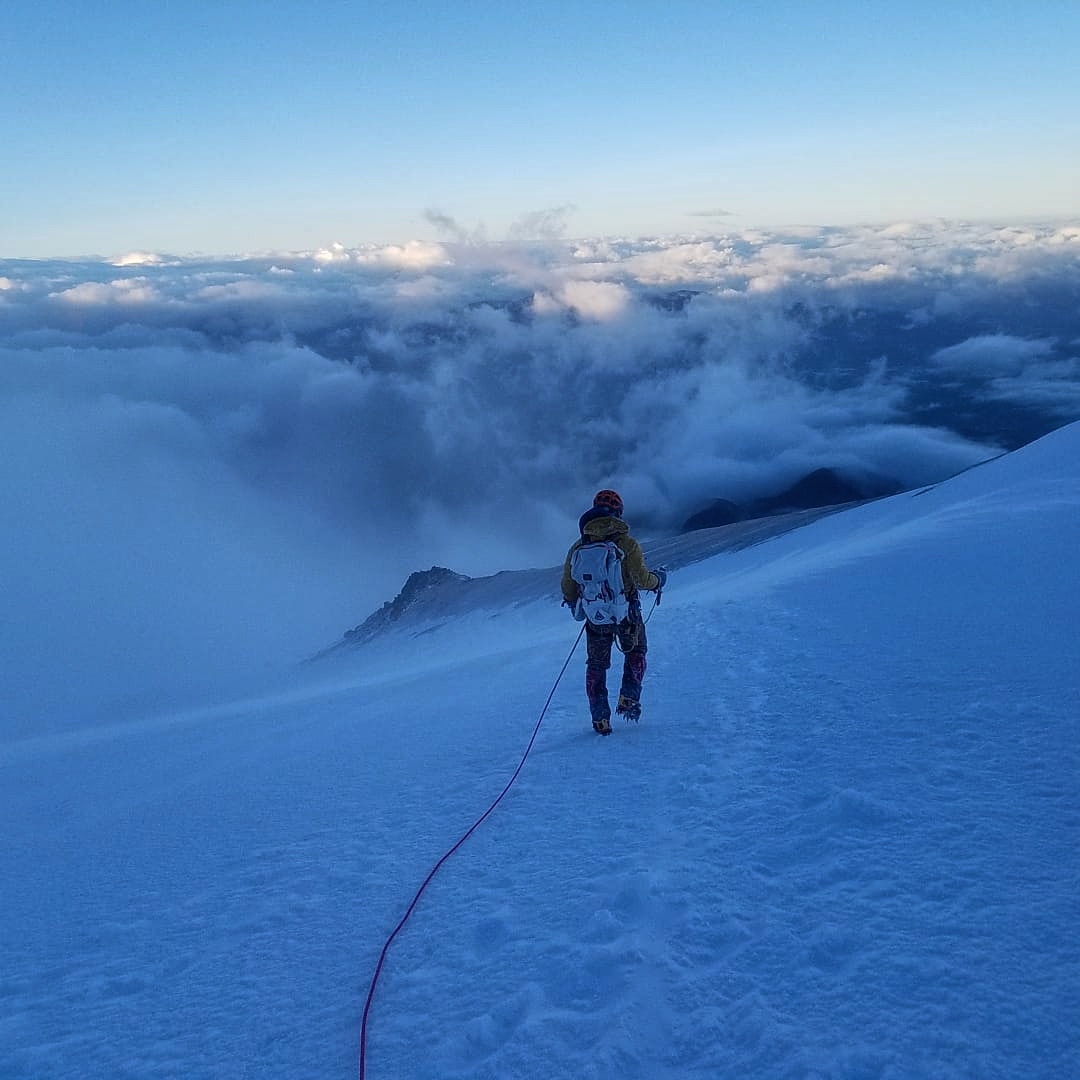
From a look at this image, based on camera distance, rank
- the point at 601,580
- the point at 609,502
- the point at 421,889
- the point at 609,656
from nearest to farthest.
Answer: the point at 421,889 → the point at 601,580 → the point at 609,502 → the point at 609,656

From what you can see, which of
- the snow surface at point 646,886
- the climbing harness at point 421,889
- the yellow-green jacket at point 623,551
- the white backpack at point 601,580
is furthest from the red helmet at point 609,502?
the climbing harness at point 421,889

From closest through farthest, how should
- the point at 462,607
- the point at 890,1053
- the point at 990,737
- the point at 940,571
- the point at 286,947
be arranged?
the point at 890,1053 < the point at 286,947 < the point at 990,737 < the point at 940,571 < the point at 462,607

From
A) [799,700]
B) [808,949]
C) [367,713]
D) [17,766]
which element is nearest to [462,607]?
[17,766]

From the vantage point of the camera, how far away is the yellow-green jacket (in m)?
6.68

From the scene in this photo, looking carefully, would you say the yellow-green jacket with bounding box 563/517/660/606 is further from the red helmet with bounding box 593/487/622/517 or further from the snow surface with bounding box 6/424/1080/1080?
the snow surface with bounding box 6/424/1080/1080

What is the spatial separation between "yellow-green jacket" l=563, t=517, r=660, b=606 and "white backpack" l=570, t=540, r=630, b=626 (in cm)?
4

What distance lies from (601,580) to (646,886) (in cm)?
288

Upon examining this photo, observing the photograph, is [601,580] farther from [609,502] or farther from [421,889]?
[421,889]

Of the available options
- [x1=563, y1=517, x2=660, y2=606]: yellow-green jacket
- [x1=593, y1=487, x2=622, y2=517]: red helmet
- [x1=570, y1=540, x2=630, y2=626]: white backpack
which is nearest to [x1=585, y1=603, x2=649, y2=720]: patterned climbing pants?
[x1=570, y1=540, x2=630, y2=626]: white backpack

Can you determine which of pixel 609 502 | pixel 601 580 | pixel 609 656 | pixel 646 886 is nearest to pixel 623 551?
pixel 601 580

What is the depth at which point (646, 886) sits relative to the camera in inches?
163

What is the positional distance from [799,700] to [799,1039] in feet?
12.5

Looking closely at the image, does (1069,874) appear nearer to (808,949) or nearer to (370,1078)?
(808,949)

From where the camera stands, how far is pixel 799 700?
6.56 m
